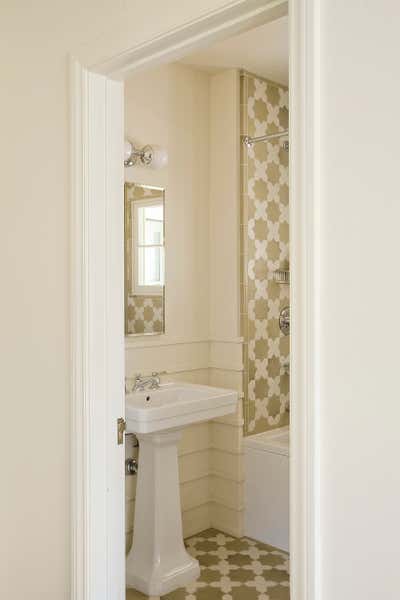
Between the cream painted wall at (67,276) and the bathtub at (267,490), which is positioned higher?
the cream painted wall at (67,276)

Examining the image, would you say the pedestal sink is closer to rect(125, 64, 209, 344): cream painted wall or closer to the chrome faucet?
the chrome faucet

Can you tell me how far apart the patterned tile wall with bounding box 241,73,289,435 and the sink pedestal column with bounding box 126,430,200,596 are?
769 millimetres

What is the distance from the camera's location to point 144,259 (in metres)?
3.23

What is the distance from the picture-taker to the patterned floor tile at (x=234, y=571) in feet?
9.29

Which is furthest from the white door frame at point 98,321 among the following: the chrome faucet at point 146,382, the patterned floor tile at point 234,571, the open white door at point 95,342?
the chrome faucet at point 146,382

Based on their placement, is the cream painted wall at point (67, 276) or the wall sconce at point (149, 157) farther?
the wall sconce at point (149, 157)

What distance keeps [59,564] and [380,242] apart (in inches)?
56.7

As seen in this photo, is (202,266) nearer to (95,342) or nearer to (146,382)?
(146,382)

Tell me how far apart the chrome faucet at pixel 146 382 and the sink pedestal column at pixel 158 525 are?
0.86 ft

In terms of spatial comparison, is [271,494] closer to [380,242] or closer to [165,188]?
[165,188]

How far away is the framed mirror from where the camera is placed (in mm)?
3145

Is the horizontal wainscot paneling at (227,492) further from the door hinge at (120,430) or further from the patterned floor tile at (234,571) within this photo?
the door hinge at (120,430)

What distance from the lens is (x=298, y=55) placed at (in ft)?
4.01

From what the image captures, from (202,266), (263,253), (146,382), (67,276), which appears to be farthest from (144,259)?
(67,276)
